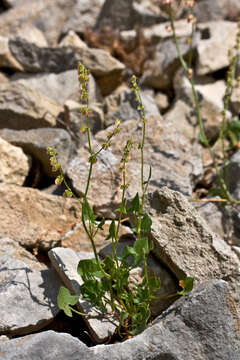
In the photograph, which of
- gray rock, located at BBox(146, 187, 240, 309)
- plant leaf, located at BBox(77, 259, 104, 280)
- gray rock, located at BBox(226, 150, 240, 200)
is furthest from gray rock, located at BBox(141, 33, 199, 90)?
plant leaf, located at BBox(77, 259, 104, 280)

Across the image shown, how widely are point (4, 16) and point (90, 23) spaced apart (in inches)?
44.3

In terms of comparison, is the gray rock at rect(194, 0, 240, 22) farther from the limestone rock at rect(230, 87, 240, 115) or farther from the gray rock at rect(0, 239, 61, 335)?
the gray rock at rect(0, 239, 61, 335)

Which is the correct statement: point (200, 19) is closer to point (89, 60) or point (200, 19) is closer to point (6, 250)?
point (89, 60)

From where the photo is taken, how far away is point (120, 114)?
4344mm

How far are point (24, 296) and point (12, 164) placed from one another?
4.44 ft

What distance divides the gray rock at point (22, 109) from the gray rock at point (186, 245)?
183 centimetres

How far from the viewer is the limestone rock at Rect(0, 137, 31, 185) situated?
143 inches

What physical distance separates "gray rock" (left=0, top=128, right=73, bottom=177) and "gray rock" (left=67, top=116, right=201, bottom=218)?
0.22 metres

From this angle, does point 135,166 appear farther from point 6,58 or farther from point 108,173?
point 6,58

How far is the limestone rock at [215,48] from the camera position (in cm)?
Result: 518

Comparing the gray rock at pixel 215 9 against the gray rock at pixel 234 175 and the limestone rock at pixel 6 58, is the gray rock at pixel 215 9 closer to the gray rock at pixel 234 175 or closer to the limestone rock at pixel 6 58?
the limestone rock at pixel 6 58

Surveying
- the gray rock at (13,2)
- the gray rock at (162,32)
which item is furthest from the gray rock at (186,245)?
the gray rock at (13,2)

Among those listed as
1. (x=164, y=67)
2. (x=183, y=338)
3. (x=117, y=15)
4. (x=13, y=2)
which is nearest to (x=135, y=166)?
(x=183, y=338)

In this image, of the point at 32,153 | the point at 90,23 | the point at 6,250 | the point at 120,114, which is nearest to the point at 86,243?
the point at 6,250
